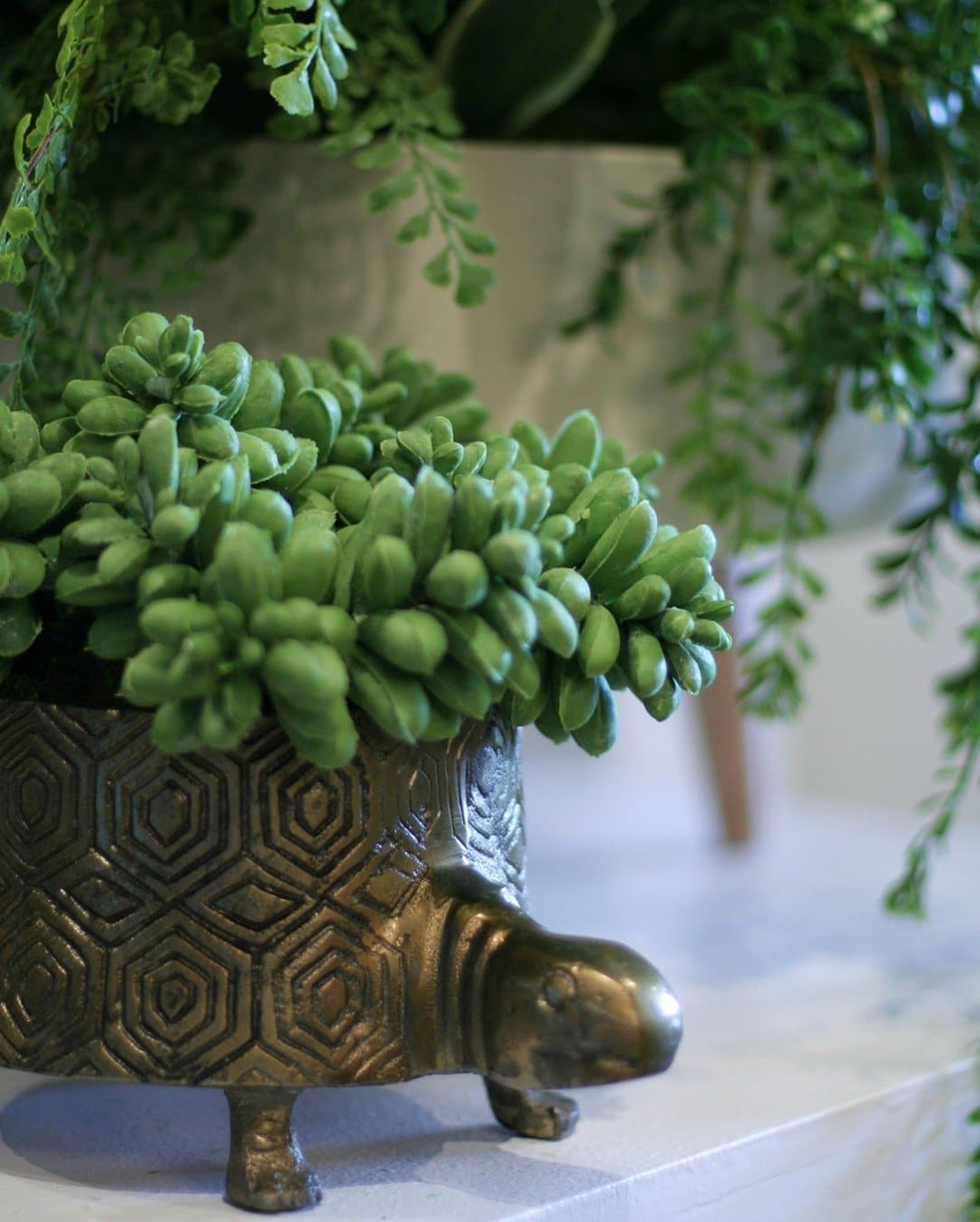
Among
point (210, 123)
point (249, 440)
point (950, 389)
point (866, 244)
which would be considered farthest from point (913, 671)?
point (249, 440)

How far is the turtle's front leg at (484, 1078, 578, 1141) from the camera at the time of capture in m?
0.37

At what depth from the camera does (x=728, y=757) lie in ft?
2.79

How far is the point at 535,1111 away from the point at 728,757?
19.7 inches

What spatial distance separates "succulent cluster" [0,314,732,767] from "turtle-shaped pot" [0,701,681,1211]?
2 cm

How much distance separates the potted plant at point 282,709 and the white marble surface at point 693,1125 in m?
0.04

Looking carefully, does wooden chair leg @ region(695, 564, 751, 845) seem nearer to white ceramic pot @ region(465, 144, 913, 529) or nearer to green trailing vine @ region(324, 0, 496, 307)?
white ceramic pot @ region(465, 144, 913, 529)

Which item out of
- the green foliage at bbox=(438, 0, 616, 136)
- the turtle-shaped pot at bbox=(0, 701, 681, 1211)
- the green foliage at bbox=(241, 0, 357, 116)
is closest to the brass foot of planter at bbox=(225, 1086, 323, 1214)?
the turtle-shaped pot at bbox=(0, 701, 681, 1211)

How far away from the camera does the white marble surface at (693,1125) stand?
34cm

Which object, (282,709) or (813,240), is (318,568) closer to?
(282,709)

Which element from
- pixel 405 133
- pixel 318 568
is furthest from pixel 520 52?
pixel 318 568

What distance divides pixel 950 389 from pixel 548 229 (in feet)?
0.77

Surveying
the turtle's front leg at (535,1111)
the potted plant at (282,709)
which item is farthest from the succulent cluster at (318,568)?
the turtle's front leg at (535,1111)

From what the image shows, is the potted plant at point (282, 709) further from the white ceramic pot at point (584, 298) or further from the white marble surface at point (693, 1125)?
the white ceramic pot at point (584, 298)

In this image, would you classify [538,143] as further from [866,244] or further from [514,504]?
[514,504]
